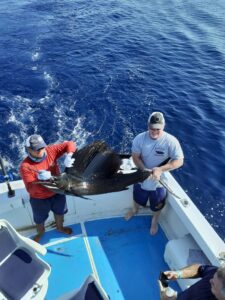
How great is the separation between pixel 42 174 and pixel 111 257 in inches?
46.9

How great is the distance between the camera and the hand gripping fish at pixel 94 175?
334 centimetres

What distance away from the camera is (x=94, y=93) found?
26.7 feet

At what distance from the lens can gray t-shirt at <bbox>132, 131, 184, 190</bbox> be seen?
11.4ft

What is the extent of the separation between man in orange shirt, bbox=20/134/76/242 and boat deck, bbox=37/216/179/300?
0.94ft

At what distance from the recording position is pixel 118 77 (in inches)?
352

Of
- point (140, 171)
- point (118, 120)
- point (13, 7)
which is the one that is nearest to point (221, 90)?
point (118, 120)

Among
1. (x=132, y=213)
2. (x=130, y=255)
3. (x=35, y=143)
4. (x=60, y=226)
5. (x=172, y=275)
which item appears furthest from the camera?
(x=132, y=213)

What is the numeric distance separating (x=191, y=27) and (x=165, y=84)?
4554mm

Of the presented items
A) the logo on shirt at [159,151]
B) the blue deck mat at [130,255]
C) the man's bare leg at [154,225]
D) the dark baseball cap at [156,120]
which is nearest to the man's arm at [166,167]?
the logo on shirt at [159,151]

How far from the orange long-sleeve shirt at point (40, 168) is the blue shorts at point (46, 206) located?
66mm

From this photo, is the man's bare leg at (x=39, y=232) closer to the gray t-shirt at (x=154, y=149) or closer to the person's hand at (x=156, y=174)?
the gray t-shirt at (x=154, y=149)

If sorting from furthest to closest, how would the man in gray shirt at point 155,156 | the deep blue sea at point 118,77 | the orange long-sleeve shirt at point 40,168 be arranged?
1. the deep blue sea at point 118,77
2. the man in gray shirt at point 155,156
3. the orange long-sleeve shirt at point 40,168

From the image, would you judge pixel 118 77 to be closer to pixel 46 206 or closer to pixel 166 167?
pixel 166 167

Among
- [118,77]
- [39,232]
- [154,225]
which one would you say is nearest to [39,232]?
[39,232]
